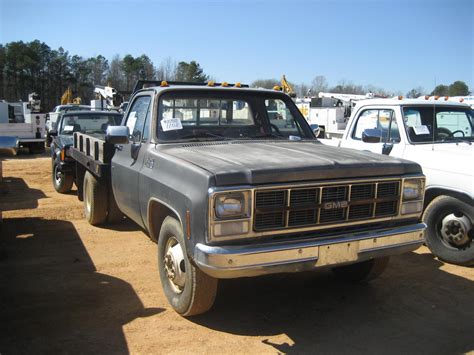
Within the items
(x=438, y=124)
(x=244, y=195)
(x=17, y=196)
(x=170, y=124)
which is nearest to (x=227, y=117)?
(x=170, y=124)

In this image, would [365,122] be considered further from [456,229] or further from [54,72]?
[54,72]

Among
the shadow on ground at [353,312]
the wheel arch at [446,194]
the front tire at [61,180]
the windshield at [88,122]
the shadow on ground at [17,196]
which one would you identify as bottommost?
the shadow on ground at [17,196]

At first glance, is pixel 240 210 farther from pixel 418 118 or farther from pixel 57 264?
pixel 418 118

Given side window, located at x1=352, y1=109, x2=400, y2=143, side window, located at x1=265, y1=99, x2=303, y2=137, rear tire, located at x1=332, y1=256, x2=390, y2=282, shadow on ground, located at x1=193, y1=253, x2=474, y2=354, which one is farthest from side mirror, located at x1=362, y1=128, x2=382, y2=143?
rear tire, located at x1=332, y1=256, x2=390, y2=282

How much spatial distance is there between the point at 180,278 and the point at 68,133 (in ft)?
23.2

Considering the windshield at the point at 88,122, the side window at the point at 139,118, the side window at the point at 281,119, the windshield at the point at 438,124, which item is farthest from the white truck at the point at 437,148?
the windshield at the point at 88,122

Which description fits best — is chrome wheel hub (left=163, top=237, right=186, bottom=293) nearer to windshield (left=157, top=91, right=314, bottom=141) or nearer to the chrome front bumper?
the chrome front bumper

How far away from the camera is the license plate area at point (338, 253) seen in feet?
11.2

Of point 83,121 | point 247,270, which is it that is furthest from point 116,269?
point 83,121

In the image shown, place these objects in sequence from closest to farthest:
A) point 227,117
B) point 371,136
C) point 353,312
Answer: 1. point 353,312
2. point 227,117
3. point 371,136

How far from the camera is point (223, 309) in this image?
420 centimetres

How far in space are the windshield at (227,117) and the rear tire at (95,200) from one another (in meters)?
2.31

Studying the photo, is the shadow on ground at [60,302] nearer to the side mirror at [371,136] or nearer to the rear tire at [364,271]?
the rear tire at [364,271]

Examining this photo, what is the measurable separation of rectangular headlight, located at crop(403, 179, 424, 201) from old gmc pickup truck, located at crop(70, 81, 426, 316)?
0.01 meters
